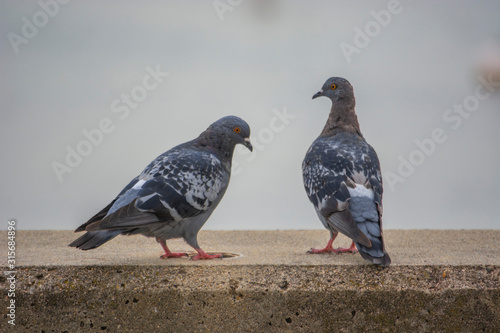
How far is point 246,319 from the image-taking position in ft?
13.5

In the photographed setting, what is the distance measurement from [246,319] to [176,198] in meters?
1.00

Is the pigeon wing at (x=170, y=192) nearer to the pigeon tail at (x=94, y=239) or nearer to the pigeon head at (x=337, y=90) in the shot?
the pigeon tail at (x=94, y=239)

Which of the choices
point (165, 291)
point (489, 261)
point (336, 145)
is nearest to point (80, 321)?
point (165, 291)

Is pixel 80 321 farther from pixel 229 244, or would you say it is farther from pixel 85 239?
pixel 229 244

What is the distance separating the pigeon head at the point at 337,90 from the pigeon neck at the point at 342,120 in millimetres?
42

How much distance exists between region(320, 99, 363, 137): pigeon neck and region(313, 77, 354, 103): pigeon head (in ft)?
0.14

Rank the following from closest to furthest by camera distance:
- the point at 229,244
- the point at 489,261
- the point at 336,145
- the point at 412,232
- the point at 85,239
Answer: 1. the point at 85,239
2. the point at 489,261
3. the point at 336,145
4. the point at 229,244
5. the point at 412,232

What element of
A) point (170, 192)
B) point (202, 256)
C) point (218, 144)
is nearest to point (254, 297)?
point (202, 256)

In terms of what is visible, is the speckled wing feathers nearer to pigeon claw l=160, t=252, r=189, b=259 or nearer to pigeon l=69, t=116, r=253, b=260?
pigeon l=69, t=116, r=253, b=260

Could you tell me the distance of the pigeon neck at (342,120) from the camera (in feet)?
18.0

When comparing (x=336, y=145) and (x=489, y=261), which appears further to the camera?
(x=336, y=145)

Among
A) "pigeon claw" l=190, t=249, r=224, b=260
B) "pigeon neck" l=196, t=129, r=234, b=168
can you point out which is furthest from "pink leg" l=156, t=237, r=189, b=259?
"pigeon neck" l=196, t=129, r=234, b=168

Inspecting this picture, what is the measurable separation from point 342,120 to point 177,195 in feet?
6.42

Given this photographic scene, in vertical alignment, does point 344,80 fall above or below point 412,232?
above
